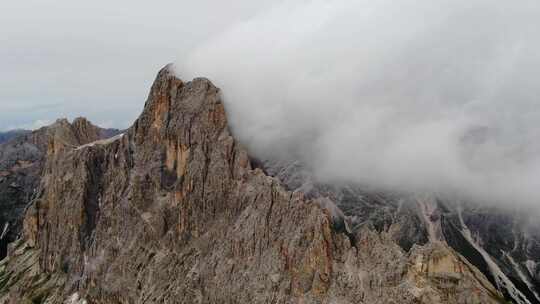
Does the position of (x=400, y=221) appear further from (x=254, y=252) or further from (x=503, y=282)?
(x=254, y=252)

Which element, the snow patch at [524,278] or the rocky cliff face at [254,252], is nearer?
the rocky cliff face at [254,252]

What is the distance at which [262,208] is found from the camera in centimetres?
16425

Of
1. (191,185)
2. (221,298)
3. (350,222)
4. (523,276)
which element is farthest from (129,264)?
(523,276)

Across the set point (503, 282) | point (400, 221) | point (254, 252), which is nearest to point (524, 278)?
point (503, 282)

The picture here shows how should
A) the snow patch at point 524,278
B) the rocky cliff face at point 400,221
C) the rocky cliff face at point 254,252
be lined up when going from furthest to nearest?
the snow patch at point 524,278
the rocky cliff face at point 400,221
the rocky cliff face at point 254,252

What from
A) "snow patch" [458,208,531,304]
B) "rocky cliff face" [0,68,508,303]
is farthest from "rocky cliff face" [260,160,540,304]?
"rocky cliff face" [0,68,508,303]

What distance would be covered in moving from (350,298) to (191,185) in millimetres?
84717

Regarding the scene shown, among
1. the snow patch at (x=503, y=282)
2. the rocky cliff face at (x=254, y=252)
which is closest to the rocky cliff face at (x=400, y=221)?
the snow patch at (x=503, y=282)

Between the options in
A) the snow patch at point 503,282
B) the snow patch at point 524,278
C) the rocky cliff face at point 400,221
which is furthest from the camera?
the snow patch at point 524,278

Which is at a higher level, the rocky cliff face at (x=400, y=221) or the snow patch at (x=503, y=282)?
the rocky cliff face at (x=400, y=221)

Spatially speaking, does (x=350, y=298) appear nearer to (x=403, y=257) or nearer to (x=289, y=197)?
(x=403, y=257)

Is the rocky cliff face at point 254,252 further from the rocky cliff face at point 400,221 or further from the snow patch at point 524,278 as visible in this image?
the snow patch at point 524,278

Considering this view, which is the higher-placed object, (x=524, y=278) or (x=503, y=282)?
(x=503, y=282)

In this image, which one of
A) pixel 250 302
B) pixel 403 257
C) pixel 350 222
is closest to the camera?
pixel 403 257
